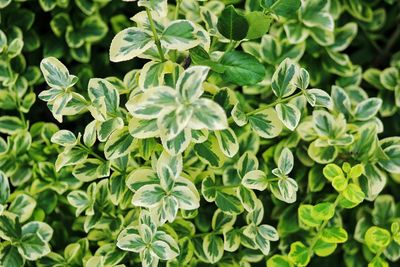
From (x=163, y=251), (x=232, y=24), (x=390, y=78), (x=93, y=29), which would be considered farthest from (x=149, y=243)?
(x=390, y=78)

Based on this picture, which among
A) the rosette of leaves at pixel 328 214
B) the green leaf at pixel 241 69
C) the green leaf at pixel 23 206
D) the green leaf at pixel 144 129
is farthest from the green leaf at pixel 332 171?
the green leaf at pixel 23 206

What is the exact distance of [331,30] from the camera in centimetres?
139

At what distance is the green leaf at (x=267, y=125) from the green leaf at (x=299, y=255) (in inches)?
8.3

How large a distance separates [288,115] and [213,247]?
1.01 ft

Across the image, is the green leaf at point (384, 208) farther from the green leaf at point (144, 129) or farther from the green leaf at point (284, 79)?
the green leaf at point (144, 129)

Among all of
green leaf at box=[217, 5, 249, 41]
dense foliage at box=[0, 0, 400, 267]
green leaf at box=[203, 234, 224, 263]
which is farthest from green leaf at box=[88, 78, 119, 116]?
green leaf at box=[203, 234, 224, 263]

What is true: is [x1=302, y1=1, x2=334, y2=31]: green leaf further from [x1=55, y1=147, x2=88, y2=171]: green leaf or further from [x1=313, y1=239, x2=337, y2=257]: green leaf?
[x1=55, y1=147, x2=88, y2=171]: green leaf

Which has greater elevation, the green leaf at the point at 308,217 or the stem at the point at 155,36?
the stem at the point at 155,36

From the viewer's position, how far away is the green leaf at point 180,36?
3.23 feet

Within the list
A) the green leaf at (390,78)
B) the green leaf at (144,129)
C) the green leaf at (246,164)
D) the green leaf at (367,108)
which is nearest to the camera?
the green leaf at (144,129)

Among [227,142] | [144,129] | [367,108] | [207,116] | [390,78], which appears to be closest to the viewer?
[207,116]

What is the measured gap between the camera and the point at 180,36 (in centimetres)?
99

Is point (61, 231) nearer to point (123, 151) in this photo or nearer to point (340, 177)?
point (123, 151)

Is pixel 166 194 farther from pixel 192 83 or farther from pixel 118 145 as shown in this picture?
pixel 192 83
